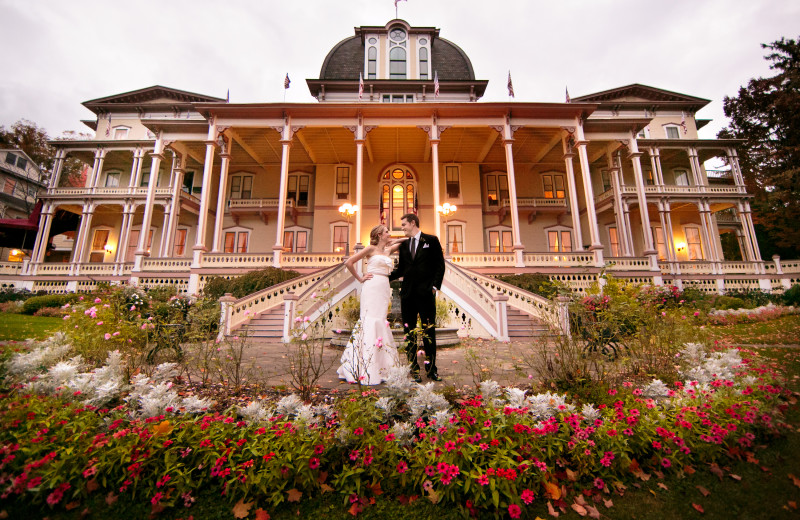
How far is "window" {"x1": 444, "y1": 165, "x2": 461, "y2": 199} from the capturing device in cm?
Answer: 2162

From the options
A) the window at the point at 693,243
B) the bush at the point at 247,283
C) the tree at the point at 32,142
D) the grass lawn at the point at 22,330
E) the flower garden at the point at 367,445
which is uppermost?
the tree at the point at 32,142

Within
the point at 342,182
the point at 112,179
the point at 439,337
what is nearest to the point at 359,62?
the point at 342,182

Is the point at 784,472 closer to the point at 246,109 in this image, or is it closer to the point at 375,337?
the point at 375,337

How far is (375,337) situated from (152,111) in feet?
88.5

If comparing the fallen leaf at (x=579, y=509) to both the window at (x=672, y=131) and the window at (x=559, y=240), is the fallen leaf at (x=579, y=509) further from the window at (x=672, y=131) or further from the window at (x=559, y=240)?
the window at (x=672, y=131)

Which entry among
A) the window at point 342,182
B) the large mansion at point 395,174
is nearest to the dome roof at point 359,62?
the large mansion at point 395,174

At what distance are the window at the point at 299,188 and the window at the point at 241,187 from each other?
2678mm

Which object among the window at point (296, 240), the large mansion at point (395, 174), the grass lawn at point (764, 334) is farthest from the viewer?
the window at point (296, 240)

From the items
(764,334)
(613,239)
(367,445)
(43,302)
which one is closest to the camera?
(367,445)

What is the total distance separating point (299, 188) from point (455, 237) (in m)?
10.7

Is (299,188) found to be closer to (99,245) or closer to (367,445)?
(99,245)

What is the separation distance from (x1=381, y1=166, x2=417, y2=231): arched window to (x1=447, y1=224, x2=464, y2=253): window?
2.78 meters

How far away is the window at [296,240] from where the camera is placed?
21.5 metres

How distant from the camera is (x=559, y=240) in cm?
2169
